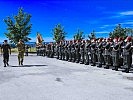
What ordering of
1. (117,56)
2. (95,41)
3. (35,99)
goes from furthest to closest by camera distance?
1. (95,41)
2. (117,56)
3. (35,99)

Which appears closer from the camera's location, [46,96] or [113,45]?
[46,96]

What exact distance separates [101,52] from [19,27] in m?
37.3

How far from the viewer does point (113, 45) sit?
2180 cm

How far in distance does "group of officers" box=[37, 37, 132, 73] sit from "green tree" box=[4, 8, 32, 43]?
2327 centimetres

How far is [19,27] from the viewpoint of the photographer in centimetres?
5997

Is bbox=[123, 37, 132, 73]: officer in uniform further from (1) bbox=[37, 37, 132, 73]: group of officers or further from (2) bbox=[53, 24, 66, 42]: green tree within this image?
(2) bbox=[53, 24, 66, 42]: green tree

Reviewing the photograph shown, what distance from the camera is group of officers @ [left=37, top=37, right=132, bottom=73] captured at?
65.3ft

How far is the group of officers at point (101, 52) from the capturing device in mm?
19891

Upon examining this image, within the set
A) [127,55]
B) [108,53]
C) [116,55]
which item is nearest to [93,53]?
[108,53]

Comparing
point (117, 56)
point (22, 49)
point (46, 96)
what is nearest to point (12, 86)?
point (46, 96)

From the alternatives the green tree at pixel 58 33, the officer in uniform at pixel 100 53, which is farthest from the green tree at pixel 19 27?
the officer in uniform at pixel 100 53

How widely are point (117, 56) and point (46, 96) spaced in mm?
10664

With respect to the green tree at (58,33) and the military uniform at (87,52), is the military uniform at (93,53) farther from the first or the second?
the green tree at (58,33)

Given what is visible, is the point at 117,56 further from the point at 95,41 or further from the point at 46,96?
→ the point at 46,96
